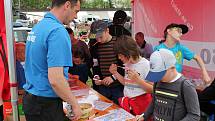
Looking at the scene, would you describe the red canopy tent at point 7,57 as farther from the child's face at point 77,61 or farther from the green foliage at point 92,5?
the green foliage at point 92,5

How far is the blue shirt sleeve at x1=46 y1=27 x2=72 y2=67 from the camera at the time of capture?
188 cm

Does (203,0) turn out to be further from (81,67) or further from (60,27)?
(60,27)

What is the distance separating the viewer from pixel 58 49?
6.20 feet

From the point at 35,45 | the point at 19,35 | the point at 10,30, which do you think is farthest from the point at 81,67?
the point at 19,35

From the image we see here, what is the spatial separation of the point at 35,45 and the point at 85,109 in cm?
69

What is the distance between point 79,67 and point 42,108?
6.70 feet

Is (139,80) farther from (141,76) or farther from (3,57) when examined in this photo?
(3,57)

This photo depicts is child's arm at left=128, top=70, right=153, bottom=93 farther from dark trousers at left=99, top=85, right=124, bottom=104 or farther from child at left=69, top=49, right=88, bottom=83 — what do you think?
child at left=69, top=49, right=88, bottom=83

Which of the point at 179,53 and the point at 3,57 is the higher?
the point at 3,57

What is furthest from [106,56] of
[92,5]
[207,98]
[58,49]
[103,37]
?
[92,5]

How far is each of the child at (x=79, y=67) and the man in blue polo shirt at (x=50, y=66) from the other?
6.35ft

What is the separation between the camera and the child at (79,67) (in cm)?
405

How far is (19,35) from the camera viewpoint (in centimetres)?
985

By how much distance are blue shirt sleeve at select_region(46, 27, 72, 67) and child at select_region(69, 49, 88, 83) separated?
82.9 inches
